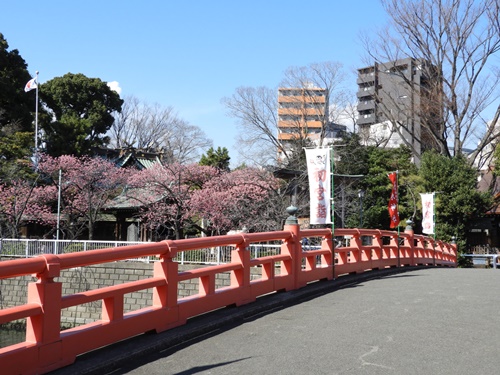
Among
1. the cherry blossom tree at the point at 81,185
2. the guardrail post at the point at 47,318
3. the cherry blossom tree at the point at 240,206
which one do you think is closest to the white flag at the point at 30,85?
the cherry blossom tree at the point at 81,185

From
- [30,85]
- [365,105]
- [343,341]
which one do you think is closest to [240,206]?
[30,85]

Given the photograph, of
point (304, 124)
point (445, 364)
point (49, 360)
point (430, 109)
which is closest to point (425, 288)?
point (445, 364)

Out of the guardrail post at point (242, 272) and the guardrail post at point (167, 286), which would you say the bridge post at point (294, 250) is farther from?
the guardrail post at point (167, 286)

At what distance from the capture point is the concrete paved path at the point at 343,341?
4.96 metres

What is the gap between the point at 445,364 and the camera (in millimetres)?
5059

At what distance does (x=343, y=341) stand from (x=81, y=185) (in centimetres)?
2817

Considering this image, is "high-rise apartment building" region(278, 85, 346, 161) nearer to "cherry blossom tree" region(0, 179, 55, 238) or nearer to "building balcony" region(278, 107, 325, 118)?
"building balcony" region(278, 107, 325, 118)

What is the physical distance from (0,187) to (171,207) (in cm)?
957

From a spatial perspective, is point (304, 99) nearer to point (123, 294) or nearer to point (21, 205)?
point (21, 205)

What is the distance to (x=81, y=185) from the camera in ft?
104

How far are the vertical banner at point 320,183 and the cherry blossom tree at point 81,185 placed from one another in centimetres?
2164

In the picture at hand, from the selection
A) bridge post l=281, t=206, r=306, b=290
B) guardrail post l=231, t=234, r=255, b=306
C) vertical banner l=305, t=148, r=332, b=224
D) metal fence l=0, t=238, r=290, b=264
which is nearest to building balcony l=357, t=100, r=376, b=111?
metal fence l=0, t=238, r=290, b=264

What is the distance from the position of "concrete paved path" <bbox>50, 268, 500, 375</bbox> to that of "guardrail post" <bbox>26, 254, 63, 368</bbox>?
0.96 ft

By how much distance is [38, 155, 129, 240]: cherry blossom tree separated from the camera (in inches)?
1245
